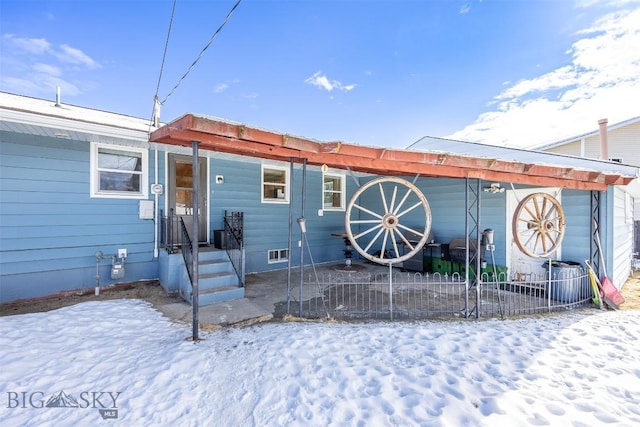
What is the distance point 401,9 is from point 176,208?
774 centimetres

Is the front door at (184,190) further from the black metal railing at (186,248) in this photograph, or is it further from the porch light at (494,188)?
the porch light at (494,188)

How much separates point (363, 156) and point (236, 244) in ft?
11.6

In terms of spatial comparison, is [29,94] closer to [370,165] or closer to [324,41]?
[324,41]

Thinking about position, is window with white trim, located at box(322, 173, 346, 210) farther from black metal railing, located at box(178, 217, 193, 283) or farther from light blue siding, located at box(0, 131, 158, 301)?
light blue siding, located at box(0, 131, 158, 301)

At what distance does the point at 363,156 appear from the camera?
154 inches

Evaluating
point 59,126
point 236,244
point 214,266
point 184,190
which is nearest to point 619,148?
point 236,244

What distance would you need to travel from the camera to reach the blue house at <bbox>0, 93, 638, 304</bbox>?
13.7 ft

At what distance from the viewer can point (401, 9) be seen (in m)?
7.49

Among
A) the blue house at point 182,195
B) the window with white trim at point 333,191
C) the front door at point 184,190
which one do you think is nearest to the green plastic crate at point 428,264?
the blue house at point 182,195

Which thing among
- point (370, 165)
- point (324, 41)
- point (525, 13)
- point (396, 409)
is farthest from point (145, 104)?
point (525, 13)

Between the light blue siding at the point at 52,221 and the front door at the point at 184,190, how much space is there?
0.89 meters

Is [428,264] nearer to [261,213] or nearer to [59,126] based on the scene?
[261,213]

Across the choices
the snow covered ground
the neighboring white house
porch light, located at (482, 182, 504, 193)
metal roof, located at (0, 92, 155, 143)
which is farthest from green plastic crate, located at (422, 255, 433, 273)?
metal roof, located at (0, 92, 155, 143)

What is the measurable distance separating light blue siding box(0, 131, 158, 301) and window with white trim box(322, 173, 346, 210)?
17.7 ft
